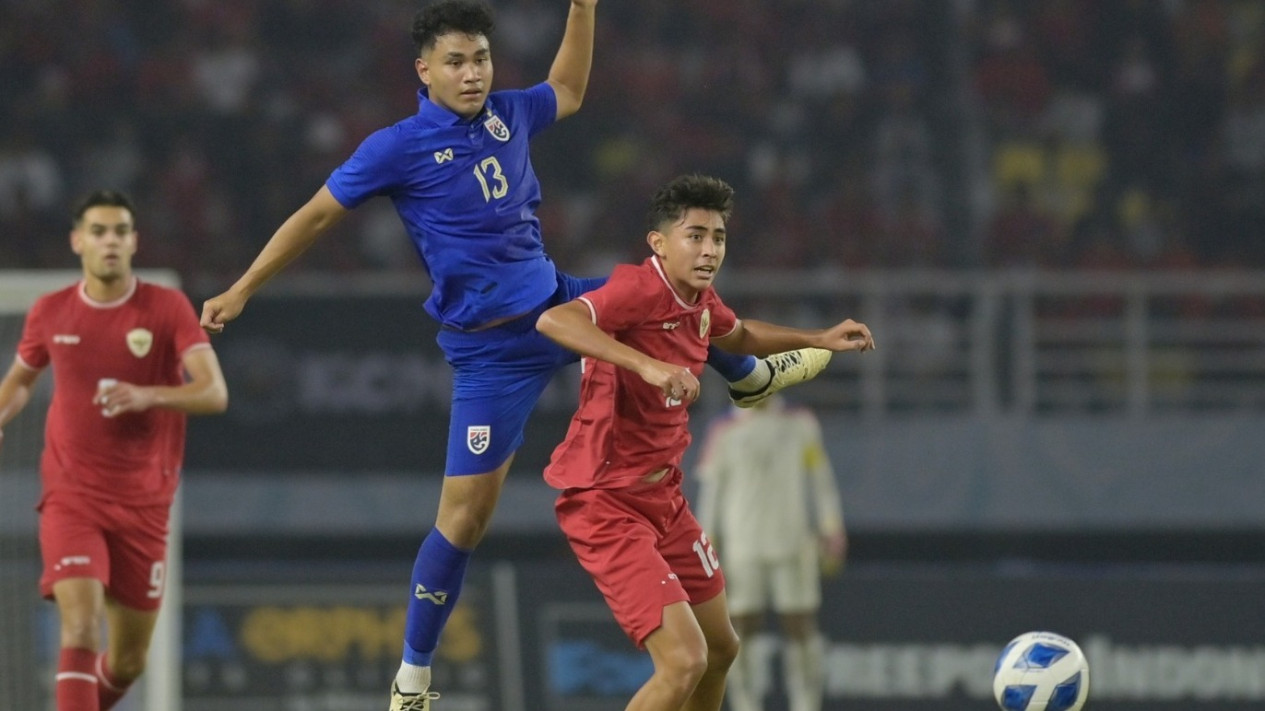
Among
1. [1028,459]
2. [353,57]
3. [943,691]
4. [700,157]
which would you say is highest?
[353,57]

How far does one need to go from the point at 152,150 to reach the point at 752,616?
788 cm

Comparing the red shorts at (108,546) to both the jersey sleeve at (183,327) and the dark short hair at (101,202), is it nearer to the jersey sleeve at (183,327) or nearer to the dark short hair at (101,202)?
the jersey sleeve at (183,327)

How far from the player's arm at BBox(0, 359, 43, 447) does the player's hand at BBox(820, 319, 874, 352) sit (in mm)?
3335

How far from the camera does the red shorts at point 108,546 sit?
7262 millimetres

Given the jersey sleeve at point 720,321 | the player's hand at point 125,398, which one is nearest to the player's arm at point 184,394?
the player's hand at point 125,398

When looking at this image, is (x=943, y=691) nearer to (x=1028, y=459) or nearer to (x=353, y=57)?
(x=1028, y=459)

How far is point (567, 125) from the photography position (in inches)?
683

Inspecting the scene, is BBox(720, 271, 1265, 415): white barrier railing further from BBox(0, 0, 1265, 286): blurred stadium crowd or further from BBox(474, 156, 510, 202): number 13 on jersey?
BBox(474, 156, 510, 202): number 13 on jersey

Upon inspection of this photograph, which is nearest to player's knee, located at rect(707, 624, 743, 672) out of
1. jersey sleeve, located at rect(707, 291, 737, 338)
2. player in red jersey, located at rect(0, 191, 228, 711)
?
jersey sleeve, located at rect(707, 291, 737, 338)

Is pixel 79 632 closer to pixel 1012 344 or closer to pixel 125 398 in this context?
pixel 125 398

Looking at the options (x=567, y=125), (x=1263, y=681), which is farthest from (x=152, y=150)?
(x=1263, y=681)

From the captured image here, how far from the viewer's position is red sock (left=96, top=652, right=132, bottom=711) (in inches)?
298

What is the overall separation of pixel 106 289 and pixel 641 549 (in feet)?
9.27

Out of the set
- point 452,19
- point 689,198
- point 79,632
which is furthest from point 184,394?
point 689,198
